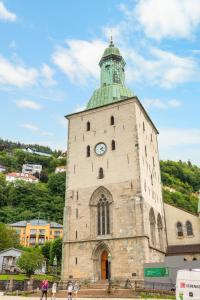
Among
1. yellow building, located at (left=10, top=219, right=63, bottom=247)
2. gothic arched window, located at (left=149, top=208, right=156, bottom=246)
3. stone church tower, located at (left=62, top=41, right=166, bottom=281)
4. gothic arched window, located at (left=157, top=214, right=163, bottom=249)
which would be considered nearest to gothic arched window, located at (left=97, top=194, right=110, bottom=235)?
stone church tower, located at (left=62, top=41, right=166, bottom=281)

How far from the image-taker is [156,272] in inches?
1056

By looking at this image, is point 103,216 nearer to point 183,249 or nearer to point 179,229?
point 183,249

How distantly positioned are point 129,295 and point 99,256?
815 centimetres

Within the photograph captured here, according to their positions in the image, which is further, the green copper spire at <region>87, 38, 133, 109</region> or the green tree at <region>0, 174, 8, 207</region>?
the green tree at <region>0, 174, 8, 207</region>

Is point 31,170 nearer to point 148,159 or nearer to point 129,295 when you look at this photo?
point 148,159

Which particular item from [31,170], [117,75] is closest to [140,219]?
[117,75]

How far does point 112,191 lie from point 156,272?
9467 millimetres

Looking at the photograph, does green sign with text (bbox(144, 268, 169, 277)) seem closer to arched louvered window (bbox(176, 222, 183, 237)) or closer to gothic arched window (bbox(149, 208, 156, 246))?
gothic arched window (bbox(149, 208, 156, 246))

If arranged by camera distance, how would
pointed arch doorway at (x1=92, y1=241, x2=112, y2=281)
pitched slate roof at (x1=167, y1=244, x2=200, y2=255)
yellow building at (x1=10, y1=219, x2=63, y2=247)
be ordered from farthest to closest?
yellow building at (x1=10, y1=219, x2=63, y2=247), pitched slate roof at (x1=167, y1=244, x2=200, y2=255), pointed arch doorway at (x1=92, y1=241, x2=112, y2=281)

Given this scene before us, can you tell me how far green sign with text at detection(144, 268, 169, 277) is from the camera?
26391 mm

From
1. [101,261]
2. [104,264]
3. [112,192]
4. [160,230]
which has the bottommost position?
[104,264]

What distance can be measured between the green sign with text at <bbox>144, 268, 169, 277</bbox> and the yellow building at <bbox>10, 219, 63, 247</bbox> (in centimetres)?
7461

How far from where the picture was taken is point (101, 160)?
3531 cm

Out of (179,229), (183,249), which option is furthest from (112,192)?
(183,249)
